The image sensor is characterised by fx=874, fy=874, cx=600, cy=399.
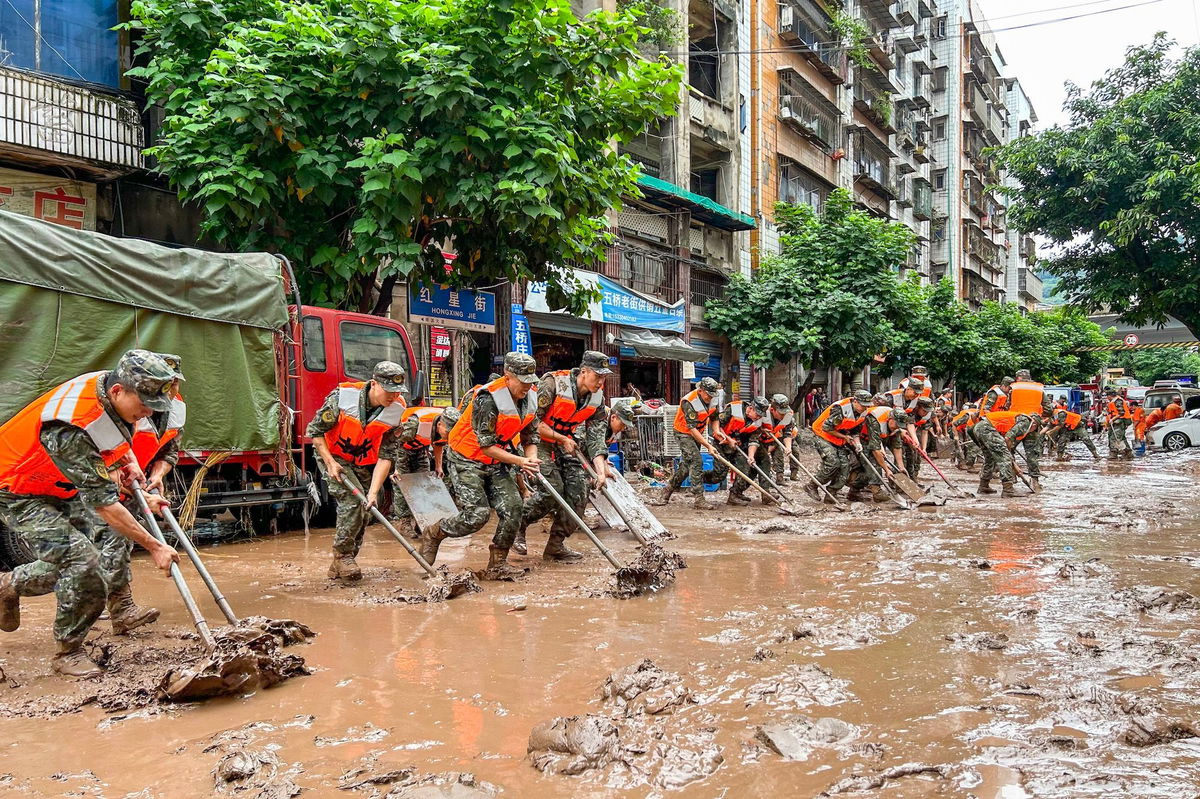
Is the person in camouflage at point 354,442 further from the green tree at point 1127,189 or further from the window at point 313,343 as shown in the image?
the green tree at point 1127,189

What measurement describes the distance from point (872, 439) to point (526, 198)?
562cm

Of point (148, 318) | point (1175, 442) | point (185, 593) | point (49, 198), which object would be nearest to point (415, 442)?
point (148, 318)

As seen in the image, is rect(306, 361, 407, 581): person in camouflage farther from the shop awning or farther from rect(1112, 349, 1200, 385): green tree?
rect(1112, 349, 1200, 385): green tree

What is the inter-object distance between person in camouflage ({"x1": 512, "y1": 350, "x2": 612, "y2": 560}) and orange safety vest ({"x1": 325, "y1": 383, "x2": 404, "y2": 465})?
1.17 m

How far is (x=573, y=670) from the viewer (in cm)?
401

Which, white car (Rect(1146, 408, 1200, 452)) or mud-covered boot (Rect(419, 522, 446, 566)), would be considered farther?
white car (Rect(1146, 408, 1200, 452))

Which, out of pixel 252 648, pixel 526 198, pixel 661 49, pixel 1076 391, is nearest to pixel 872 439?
pixel 526 198

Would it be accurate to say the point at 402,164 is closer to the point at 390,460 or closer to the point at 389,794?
the point at 390,460

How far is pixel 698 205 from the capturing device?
1964cm

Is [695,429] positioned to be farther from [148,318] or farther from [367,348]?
[148,318]

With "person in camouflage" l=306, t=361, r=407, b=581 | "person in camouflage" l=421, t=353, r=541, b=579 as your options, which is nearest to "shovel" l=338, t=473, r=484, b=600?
"person in camouflage" l=306, t=361, r=407, b=581

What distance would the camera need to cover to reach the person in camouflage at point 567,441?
6.79m

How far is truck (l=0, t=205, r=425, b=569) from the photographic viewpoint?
6363 millimetres

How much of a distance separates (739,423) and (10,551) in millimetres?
7943
